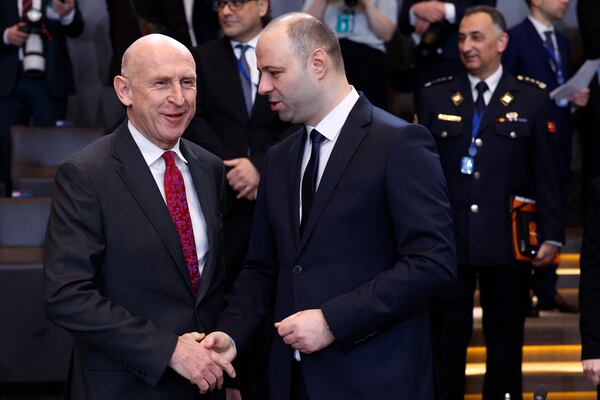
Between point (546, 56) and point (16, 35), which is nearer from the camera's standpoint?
point (546, 56)

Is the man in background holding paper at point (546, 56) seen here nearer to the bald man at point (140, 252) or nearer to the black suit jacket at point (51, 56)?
the black suit jacket at point (51, 56)

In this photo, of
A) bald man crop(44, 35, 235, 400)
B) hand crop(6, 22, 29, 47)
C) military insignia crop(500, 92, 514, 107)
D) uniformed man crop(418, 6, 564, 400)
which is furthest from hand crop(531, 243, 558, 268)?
hand crop(6, 22, 29, 47)

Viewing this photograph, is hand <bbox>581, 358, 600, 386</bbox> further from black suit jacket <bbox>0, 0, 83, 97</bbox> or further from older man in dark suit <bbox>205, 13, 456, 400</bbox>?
black suit jacket <bbox>0, 0, 83, 97</bbox>

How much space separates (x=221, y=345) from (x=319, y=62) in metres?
0.84

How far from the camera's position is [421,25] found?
5715 mm

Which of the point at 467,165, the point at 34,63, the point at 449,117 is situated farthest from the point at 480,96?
the point at 34,63

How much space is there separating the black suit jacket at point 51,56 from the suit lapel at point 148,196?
355cm

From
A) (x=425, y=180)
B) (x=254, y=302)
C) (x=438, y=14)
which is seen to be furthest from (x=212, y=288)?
(x=438, y=14)

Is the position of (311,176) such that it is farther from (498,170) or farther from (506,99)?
(506,99)

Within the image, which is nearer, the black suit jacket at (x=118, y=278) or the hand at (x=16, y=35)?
the black suit jacket at (x=118, y=278)

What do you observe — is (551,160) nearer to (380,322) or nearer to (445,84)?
(445,84)

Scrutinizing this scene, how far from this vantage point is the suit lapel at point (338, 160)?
271 cm

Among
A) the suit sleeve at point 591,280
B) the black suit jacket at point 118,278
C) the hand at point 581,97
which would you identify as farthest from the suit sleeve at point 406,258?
the hand at point 581,97

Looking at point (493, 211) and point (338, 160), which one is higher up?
point (338, 160)
